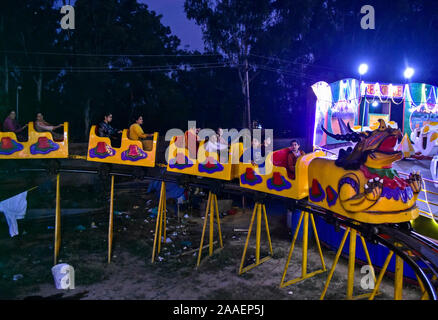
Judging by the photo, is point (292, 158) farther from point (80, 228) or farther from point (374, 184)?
point (80, 228)

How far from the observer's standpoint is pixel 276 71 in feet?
92.4

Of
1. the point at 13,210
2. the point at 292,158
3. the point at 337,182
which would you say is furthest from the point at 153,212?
the point at 337,182

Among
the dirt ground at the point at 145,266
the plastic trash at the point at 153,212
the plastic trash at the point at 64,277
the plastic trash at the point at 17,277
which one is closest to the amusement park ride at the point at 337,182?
the dirt ground at the point at 145,266

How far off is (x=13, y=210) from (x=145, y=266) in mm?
4909

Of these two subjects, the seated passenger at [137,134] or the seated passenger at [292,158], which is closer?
the seated passenger at [292,158]

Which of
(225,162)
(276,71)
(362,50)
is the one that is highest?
(362,50)

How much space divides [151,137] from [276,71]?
69.2 ft

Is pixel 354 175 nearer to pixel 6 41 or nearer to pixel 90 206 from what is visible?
pixel 90 206

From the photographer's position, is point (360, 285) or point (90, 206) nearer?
point (360, 285)

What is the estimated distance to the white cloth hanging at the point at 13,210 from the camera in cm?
1080

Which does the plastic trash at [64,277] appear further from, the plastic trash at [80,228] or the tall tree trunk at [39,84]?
the tall tree trunk at [39,84]

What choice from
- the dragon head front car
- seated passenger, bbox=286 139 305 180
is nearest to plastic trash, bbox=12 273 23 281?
seated passenger, bbox=286 139 305 180

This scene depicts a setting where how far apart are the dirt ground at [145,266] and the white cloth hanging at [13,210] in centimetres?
42

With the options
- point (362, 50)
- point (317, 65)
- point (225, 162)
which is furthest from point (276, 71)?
point (225, 162)
